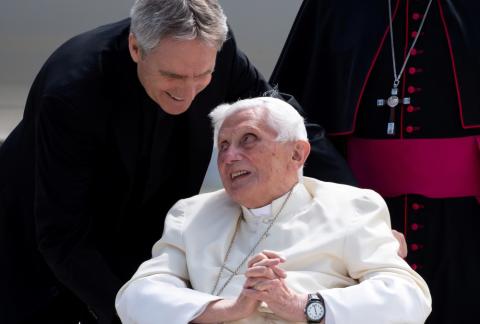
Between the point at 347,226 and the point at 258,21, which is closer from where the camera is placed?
the point at 347,226

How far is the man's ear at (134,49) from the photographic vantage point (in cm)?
329

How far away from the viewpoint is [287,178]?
334cm

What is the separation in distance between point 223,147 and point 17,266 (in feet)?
2.82

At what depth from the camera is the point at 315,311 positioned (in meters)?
2.99

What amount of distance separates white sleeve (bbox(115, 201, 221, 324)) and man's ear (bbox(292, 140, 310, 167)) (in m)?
0.39

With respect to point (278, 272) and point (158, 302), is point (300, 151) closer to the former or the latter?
point (278, 272)

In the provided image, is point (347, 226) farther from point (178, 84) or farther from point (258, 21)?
point (258, 21)

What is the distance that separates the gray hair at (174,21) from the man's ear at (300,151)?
0.39 m

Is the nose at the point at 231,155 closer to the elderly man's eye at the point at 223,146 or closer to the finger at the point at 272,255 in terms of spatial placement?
the elderly man's eye at the point at 223,146

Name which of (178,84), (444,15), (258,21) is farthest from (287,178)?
(258,21)

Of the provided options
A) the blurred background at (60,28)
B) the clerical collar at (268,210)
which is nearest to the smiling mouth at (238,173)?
the clerical collar at (268,210)

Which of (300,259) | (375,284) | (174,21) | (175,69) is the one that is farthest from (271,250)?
(174,21)

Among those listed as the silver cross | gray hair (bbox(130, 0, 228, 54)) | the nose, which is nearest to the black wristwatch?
the nose

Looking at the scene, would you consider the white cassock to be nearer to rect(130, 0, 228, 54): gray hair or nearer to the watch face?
the watch face
